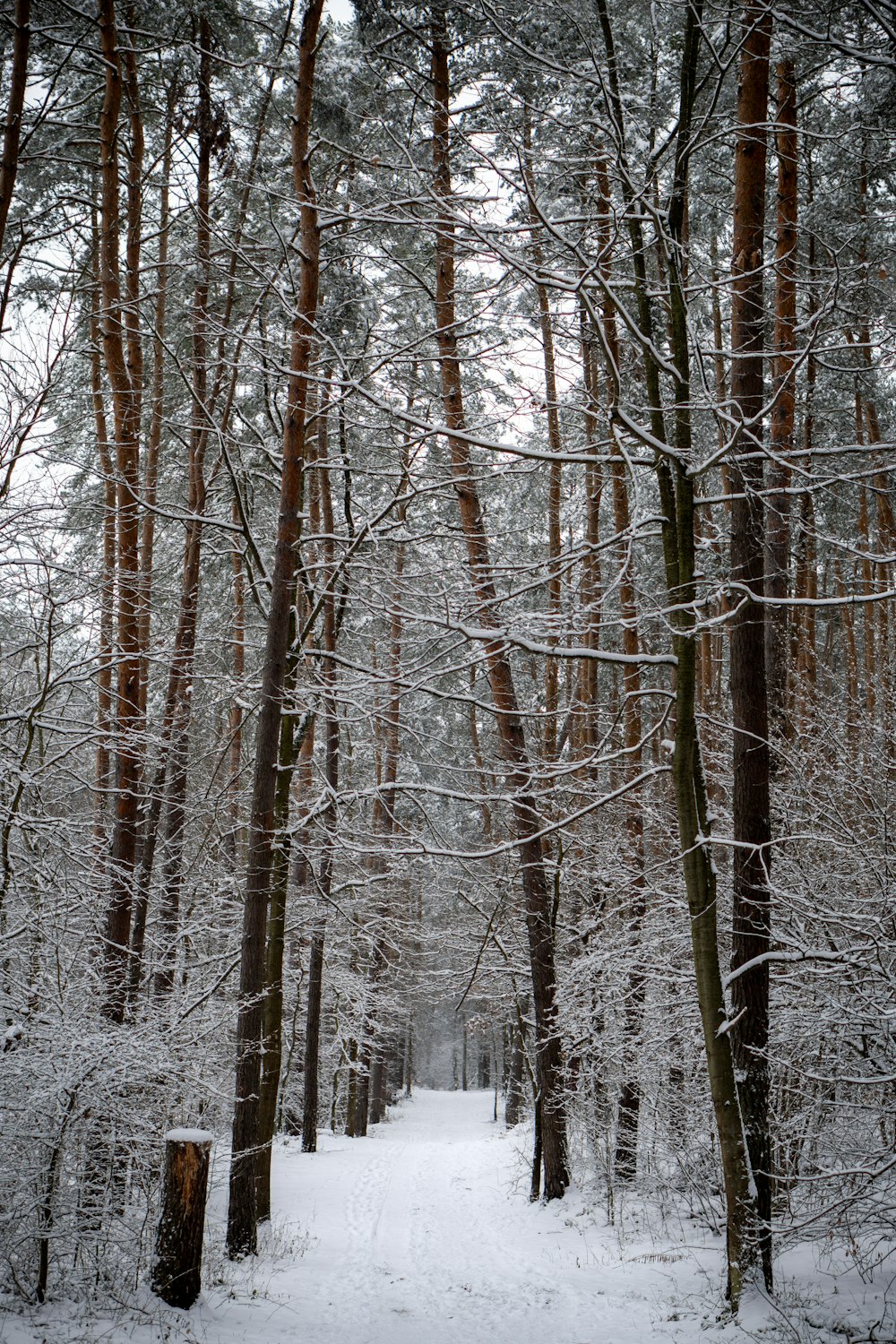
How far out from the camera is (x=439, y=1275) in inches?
295

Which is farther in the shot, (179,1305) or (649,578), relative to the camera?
(649,578)

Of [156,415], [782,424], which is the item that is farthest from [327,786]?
[782,424]

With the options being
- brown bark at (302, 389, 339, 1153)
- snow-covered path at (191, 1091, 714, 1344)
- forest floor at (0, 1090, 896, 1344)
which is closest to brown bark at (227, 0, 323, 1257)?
brown bark at (302, 389, 339, 1153)

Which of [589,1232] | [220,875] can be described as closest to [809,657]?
[589,1232]

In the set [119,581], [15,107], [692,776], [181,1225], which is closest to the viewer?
[15,107]

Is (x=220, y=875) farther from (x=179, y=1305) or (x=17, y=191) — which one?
(x=17, y=191)

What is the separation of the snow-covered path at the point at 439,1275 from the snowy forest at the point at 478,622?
83mm

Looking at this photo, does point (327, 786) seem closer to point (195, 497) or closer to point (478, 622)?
point (478, 622)

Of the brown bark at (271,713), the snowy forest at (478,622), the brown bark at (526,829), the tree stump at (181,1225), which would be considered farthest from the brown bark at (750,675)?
the tree stump at (181,1225)

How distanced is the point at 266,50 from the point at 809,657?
11455 mm

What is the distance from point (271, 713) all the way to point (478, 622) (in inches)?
82.9

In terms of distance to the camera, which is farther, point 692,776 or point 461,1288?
point 461,1288

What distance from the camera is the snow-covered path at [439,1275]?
5.72 meters

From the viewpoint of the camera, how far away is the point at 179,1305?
17.9 feet
